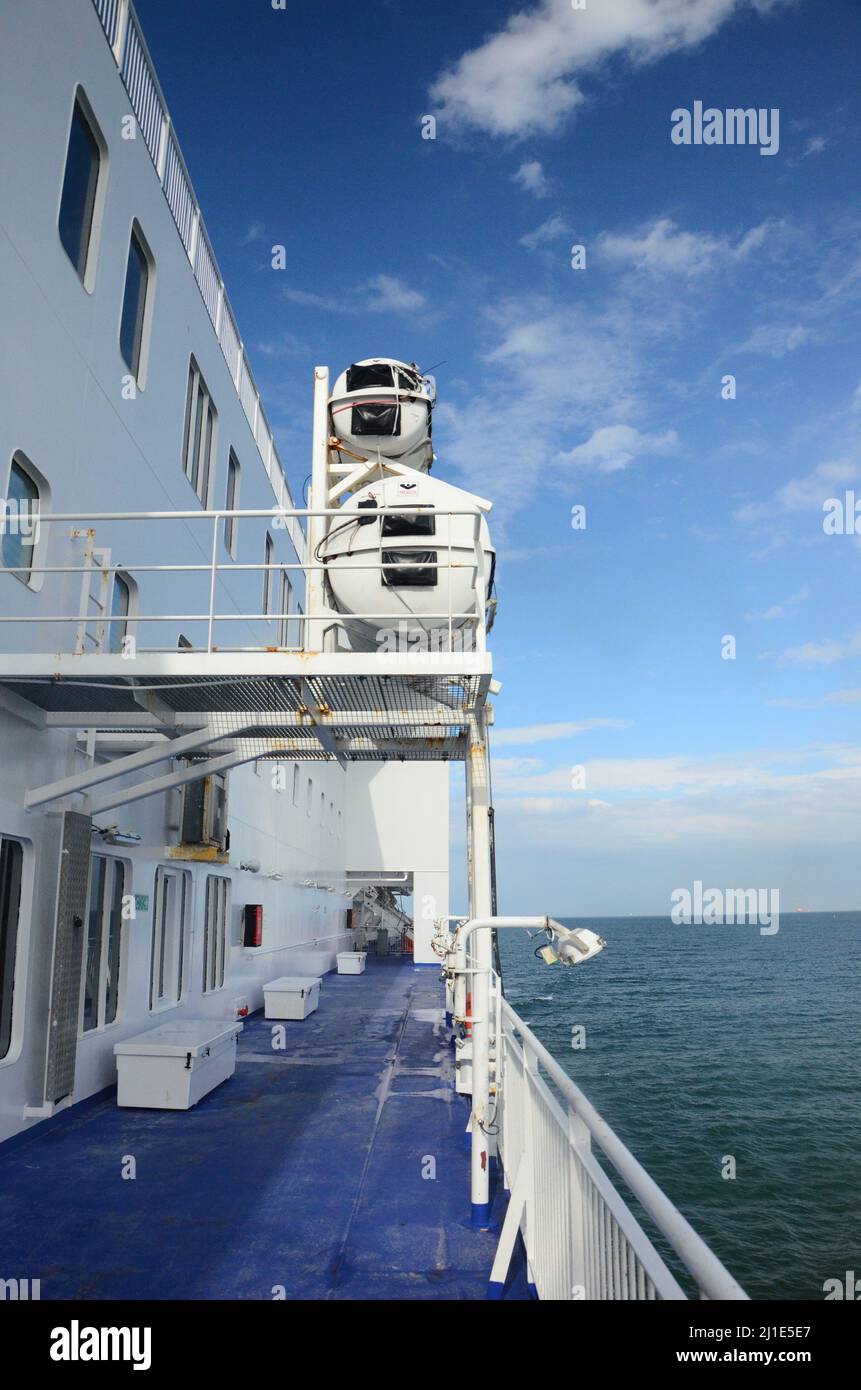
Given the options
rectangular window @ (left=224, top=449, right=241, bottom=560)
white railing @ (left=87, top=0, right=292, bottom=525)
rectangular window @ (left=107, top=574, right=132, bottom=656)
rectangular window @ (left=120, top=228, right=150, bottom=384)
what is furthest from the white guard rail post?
rectangular window @ (left=224, top=449, right=241, bottom=560)

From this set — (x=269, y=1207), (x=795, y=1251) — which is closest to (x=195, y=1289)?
(x=269, y=1207)

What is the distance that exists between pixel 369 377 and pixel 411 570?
365 centimetres

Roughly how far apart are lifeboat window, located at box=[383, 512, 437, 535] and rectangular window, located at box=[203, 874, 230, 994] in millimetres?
7840

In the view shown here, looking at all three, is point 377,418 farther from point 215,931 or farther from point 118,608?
point 215,931

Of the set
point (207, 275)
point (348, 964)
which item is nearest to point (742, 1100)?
point (348, 964)

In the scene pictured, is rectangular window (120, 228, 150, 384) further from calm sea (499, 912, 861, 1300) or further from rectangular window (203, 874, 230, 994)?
calm sea (499, 912, 861, 1300)

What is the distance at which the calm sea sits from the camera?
53.9ft

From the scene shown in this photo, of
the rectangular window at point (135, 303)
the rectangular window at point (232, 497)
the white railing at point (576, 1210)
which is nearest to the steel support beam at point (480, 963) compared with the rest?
the white railing at point (576, 1210)

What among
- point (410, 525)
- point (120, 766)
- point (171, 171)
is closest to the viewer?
point (120, 766)

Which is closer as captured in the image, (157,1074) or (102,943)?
(157,1074)

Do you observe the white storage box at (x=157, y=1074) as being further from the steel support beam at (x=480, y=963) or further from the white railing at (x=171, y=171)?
the white railing at (x=171, y=171)

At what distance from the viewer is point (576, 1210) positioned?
3857mm

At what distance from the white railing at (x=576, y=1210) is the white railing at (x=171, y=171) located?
402 inches
